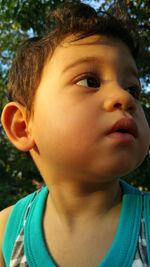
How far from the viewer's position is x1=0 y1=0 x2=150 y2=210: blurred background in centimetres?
302

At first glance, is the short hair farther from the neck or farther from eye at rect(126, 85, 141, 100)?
the neck

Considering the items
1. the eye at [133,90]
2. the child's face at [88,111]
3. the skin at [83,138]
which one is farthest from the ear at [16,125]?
the eye at [133,90]

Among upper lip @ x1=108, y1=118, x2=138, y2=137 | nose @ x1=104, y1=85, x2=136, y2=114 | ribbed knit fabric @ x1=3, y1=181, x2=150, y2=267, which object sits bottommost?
ribbed knit fabric @ x1=3, y1=181, x2=150, y2=267

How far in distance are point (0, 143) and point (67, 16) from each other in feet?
14.0

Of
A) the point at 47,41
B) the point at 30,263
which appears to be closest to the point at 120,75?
the point at 47,41

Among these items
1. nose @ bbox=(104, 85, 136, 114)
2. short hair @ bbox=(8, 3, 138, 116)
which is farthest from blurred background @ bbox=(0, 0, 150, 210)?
nose @ bbox=(104, 85, 136, 114)

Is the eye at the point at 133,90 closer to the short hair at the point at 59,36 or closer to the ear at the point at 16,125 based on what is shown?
the short hair at the point at 59,36

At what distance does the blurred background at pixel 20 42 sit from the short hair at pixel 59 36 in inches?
11.0

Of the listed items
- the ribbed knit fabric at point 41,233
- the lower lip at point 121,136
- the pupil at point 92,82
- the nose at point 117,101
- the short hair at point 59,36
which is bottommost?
the ribbed knit fabric at point 41,233

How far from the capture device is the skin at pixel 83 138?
1112mm

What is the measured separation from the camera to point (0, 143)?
211 inches

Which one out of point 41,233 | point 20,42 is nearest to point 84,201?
point 41,233

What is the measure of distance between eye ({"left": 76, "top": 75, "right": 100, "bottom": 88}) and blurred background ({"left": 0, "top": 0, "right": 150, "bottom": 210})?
2.25 ft

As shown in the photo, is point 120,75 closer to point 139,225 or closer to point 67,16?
point 67,16
